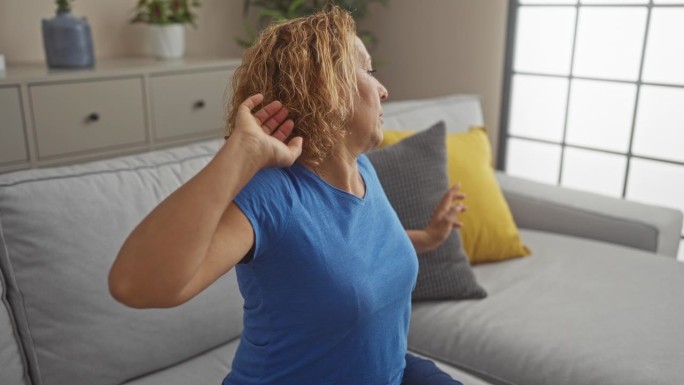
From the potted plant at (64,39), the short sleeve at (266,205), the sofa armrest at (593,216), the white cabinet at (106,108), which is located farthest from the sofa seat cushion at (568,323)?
the potted plant at (64,39)

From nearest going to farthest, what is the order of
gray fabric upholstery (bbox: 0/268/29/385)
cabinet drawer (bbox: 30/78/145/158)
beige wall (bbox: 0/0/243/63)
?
gray fabric upholstery (bbox: 0/268/29/385) < cabinet drawer (bbox: 30/78/145/158) < beige wall (bbox: 0/0/243/63)

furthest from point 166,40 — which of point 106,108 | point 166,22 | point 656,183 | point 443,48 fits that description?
point 656,183

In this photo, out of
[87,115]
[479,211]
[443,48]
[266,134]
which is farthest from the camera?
[443,48]

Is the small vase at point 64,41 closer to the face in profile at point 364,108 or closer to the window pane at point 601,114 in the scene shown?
the face in profile at point 364,108

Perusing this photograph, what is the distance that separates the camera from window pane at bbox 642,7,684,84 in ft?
9.02

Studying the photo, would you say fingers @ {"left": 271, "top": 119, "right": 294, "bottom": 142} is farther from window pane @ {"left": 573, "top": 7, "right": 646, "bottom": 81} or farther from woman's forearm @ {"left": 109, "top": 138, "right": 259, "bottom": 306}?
window pane @ {"left": 573, "top": 7, "right": 646, "bottom": 81}

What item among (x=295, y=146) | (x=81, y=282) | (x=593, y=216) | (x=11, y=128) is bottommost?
(x=593, y=216)

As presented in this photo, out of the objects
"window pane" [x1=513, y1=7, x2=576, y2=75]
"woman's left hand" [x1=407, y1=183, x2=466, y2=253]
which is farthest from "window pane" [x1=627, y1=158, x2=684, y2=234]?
"woman's left hand" [x1=407, y1=183, x2=466, y2=253]

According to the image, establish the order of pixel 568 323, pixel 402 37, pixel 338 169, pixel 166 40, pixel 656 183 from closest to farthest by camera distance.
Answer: pixel 338 169, pixel 568 323, pixel 656 183, pixel 166 40, pixel 402 37

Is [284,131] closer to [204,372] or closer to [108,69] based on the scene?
[204,372]

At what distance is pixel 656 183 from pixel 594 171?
287 mm

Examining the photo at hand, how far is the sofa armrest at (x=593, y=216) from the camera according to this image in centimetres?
→ 210

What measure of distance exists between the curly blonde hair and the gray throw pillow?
0.73 m

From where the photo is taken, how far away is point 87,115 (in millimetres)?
2654
